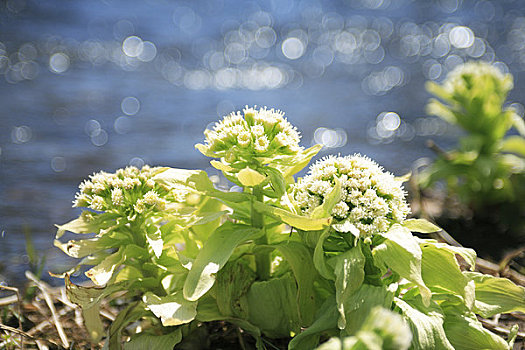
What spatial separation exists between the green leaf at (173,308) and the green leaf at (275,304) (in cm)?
19

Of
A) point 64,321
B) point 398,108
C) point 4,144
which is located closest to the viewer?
point 64,321

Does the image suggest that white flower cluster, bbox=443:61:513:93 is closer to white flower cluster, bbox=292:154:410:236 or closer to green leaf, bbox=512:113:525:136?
green leaf, bbox=512:113:525:136

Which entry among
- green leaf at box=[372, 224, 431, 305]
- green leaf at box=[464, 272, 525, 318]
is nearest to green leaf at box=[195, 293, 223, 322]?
green leaf at box=[372, 224, 431, 305]

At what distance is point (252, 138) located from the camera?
1165mm

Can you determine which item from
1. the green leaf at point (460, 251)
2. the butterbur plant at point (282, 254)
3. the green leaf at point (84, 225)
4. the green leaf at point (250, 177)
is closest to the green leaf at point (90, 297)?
the butterbur plant at point (282, 254)

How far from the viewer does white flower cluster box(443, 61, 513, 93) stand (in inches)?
95.3

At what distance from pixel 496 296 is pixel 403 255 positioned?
0.90ft

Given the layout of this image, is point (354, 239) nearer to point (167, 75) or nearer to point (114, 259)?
point (114, 259)

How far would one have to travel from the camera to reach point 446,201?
2.80 meters

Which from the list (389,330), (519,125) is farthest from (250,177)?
(519,125)

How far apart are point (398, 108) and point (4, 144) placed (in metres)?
3.07

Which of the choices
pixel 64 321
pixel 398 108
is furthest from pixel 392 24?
pixel 64 321

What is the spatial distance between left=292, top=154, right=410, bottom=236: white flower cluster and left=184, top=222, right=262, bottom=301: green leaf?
0.47 feet

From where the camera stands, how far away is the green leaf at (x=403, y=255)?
3.44 feet
